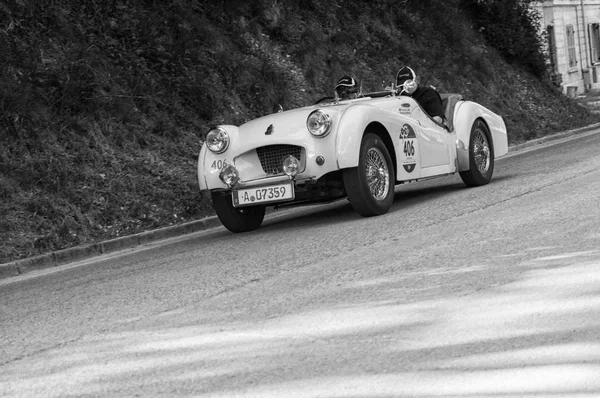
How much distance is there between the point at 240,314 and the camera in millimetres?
6602

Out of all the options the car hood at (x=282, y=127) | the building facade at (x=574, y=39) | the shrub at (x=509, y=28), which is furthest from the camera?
the building facade at (x=574, y=39)

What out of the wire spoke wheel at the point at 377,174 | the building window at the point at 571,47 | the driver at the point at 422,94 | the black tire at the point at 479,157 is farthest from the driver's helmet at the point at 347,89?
the building window at the point at 571,47

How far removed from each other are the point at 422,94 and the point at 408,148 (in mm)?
1419

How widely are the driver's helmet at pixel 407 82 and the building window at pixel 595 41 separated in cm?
3656

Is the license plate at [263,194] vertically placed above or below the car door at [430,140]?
below

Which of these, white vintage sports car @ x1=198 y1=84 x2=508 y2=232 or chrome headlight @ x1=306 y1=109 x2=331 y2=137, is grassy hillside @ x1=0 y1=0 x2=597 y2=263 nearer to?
white vintage sports car @ x1=198 y1=84 x2=508 y2=232

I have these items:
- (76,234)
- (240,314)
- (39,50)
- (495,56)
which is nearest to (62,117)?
(39,50)

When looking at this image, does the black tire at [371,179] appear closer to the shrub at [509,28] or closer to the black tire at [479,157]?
the black tire at [479,157]

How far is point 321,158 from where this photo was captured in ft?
36.5

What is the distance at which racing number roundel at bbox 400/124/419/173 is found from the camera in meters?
12.1

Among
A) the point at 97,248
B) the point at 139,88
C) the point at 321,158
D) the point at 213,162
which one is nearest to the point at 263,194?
the point at 321,158

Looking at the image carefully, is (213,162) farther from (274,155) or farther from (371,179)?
(371,179)

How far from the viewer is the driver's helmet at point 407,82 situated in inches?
518

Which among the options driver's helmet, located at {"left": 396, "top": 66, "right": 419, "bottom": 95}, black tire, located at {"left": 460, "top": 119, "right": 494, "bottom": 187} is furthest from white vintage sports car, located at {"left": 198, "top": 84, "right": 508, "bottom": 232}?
black tire, located at {"left": 460, "top": 119, "right": 494, "bottom": 187}
